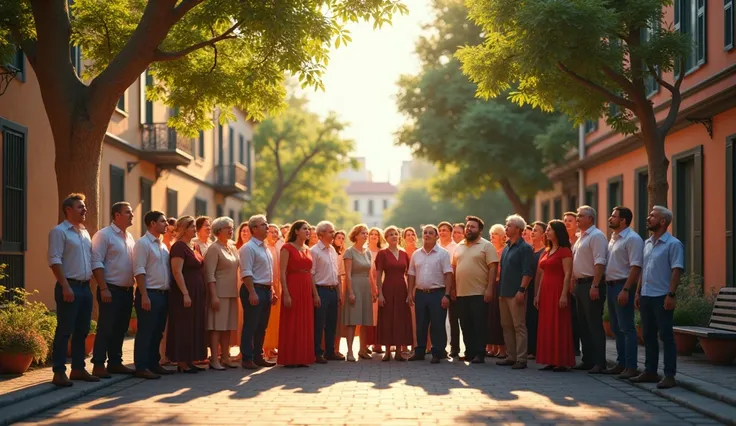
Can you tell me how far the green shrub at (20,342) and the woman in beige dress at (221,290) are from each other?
7.34 ft

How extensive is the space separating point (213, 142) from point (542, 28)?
82.3 ft

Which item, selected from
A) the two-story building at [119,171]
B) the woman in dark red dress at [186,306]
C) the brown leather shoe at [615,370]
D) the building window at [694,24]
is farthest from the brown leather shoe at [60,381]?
the building window at [694,24]

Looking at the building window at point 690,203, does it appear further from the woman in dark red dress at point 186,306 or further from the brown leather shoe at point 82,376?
the brown leather shoe at point 82,376

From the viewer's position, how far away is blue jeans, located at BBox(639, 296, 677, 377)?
35.7 feet

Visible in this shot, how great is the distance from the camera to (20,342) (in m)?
11.9

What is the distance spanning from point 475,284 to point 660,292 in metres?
3.78

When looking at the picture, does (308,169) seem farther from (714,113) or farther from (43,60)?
(43,60)

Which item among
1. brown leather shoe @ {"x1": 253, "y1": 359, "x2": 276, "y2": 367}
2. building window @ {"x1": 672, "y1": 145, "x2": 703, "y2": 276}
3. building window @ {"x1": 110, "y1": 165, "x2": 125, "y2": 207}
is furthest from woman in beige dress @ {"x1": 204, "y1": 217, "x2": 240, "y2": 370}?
building window @ {"x1": 110, "y1": 165, "x2": 125, "y2": 207}

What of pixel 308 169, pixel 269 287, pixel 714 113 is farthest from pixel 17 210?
pixel 308 169

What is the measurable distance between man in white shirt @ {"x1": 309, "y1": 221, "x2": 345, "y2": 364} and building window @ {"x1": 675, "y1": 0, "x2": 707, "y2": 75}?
841 cm

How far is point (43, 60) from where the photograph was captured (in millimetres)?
13891

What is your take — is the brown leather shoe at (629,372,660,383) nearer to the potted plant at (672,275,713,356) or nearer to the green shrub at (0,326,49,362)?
the potted plant at (672,275,713,356)

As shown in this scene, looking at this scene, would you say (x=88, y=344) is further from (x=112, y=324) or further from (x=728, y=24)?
(x=728, y=24)

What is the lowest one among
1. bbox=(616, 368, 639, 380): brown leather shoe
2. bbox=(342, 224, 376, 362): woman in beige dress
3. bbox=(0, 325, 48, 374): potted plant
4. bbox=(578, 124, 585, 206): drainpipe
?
bbox=(616, 368, 639, 380): brown leather shoe
